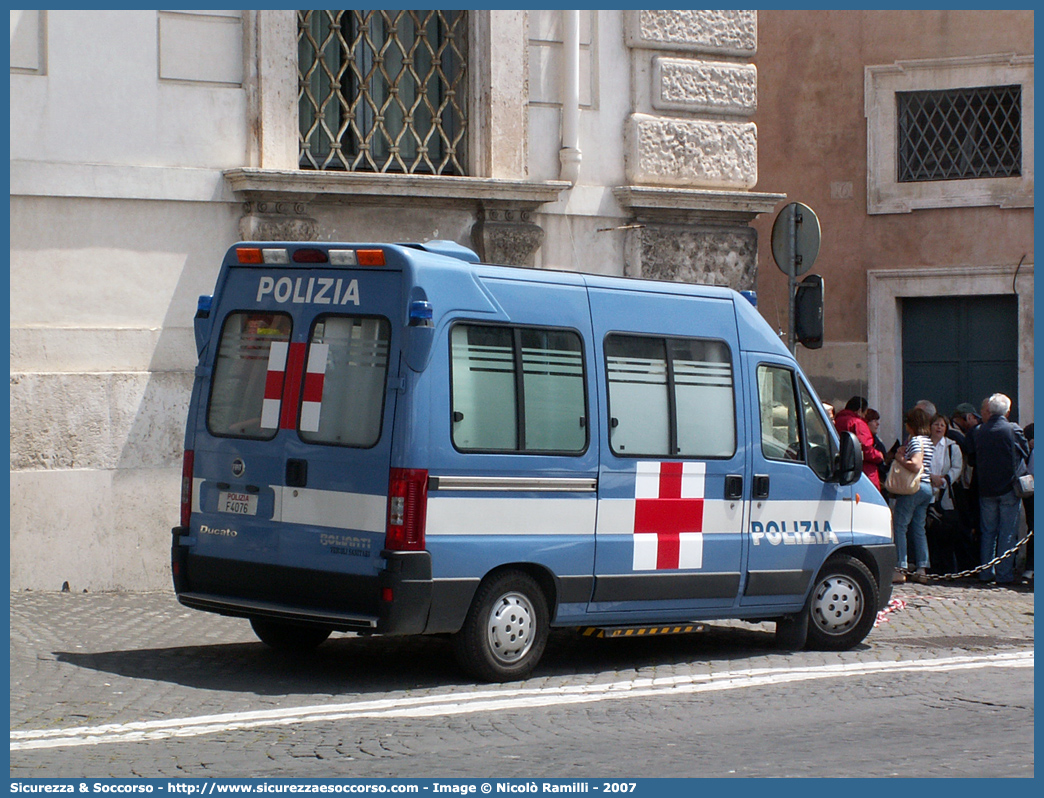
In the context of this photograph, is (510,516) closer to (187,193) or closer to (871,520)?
(871,520)

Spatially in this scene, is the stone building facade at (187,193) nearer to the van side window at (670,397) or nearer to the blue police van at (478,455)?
the blue police van at (478,455)

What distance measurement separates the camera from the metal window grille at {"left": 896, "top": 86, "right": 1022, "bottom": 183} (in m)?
19.4

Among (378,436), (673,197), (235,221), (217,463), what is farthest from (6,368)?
(673,197)

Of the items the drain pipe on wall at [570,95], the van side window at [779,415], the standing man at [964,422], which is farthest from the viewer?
the standing man at [964,422]

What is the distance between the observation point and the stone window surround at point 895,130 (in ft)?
63.2

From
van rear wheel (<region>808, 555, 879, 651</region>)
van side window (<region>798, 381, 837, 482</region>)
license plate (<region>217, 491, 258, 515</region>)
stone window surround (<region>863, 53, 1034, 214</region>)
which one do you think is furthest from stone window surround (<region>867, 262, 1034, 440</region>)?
license plate (<region>217, 491, 258, 515</region>)

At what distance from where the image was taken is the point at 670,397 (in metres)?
9.14

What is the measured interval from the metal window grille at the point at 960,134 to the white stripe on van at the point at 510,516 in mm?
12551

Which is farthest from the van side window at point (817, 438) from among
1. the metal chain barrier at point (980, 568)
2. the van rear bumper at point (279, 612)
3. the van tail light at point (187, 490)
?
the metal chain barrier at point (980, 568)

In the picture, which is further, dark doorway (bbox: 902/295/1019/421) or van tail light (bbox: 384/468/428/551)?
dark doorway (bbox: 902/295/1019/421)

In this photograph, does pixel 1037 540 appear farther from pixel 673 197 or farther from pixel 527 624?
pixel 527 624

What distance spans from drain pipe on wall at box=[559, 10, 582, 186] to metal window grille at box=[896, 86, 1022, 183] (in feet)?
25.0

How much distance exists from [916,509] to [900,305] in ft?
21.5

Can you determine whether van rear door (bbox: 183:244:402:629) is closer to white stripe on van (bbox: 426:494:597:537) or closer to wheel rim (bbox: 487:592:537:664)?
white stripe on van (bbox: 426:494:597:537)
